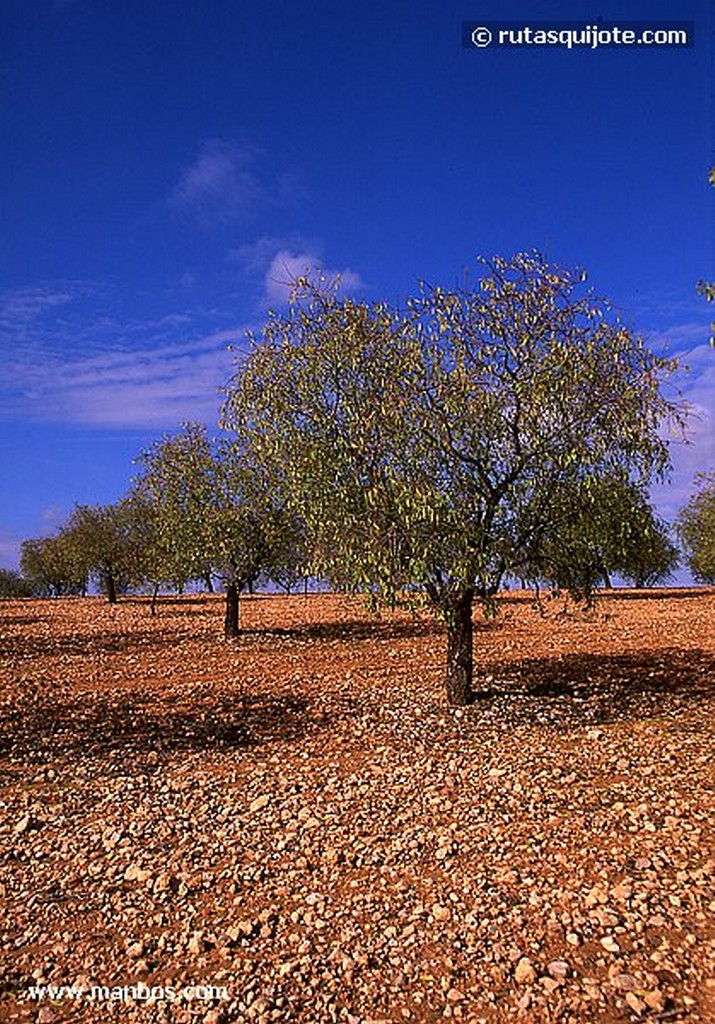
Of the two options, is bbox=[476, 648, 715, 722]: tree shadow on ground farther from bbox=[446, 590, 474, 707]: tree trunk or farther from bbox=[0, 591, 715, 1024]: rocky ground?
bbox=[446, 590, 474, 707]: tree trunk

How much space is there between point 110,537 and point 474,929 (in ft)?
189

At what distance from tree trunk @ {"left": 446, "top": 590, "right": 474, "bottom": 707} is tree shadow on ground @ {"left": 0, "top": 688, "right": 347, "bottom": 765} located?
2.57 meters

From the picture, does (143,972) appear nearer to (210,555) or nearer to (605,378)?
(605,378)

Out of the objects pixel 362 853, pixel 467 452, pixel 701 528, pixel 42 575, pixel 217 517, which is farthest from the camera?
pixel 42 575

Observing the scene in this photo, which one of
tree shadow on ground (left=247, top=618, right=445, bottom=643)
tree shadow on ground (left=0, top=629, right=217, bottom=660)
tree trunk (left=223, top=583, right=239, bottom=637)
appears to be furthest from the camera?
tree trunk (left=223, top=583, right=239, bottom=637)

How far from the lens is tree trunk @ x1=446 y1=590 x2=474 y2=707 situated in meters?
15.8

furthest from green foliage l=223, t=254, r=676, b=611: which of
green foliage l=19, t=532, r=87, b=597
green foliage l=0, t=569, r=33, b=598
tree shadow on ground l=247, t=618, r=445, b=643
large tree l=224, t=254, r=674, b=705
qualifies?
green foliage l=0, t=569, r=33, b=598

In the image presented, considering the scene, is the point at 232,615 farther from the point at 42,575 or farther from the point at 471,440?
the point at 42,575

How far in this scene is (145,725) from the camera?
16.0 m

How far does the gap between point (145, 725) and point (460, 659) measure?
23.5 feet

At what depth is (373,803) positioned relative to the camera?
10523 mm

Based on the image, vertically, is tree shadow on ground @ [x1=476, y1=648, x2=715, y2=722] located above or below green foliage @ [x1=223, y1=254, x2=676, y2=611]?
below

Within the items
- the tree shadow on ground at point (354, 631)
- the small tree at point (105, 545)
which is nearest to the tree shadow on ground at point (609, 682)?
the tree shadow on ground at point (354, 631)

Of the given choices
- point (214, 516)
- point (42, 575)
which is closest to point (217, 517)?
point (214, 516)
